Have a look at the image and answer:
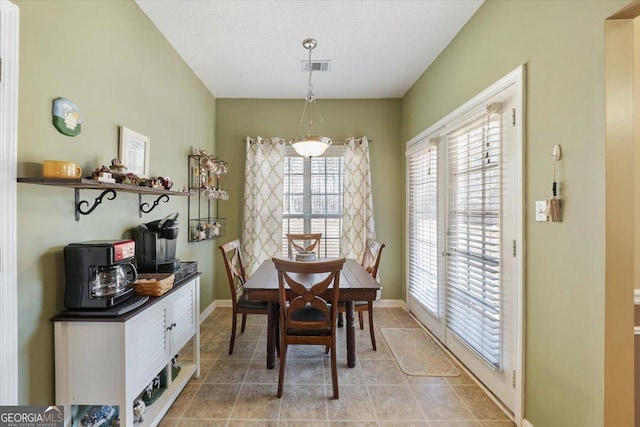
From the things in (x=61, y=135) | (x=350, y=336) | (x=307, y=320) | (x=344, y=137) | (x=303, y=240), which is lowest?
(x=350, y=336)

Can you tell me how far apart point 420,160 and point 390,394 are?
2.41m

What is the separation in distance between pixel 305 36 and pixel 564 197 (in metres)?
2.28

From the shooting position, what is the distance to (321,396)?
6.49ft

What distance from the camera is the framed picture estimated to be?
1854mm

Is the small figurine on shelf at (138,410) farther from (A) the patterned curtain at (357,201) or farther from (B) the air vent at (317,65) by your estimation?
(B) the air vent at (317,65)

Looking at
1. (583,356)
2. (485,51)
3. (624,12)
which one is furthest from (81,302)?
(485,51)

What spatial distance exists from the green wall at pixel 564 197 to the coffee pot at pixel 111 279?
2324mm

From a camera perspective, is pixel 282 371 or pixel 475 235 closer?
pixel 282 371

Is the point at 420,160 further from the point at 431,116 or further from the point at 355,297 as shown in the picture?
the point at 355,297

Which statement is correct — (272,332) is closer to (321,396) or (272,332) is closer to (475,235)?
(321,396)

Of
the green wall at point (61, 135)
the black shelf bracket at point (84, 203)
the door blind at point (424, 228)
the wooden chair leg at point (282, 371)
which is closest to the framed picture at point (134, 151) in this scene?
the green wall at point (61, 135)

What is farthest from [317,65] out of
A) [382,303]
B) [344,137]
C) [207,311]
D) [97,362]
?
[207,311]

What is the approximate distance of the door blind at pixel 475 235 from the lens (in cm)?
190

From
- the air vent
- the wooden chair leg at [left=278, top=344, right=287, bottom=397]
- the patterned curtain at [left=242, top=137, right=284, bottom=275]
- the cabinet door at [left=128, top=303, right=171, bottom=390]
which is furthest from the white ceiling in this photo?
the wooden chair leg at [left=278, top=344, right=287, bottom=397]
